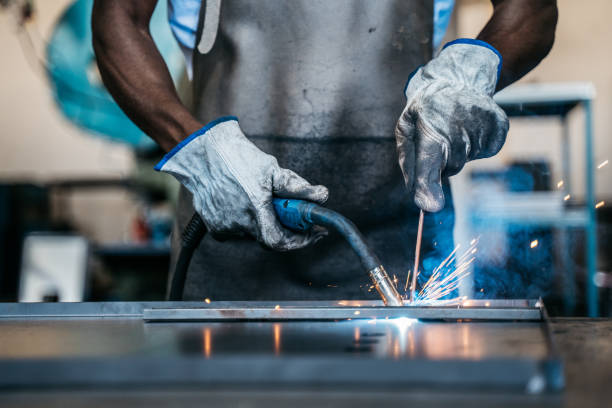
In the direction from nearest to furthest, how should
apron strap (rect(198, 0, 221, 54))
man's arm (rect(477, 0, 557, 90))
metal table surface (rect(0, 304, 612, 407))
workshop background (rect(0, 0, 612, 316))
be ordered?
metal table surface (rect(0, 304, 612, 407)) → man's arm (rect(477, 0, 557, 90)) → apron strap (rect(198, 0, 221, 54)) → workshop background (rect(0, 0, 612, 316))

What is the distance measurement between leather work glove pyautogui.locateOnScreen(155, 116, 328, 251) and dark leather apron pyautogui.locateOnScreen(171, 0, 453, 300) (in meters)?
0.19

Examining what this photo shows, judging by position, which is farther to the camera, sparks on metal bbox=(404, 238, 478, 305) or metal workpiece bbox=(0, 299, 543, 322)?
sparks on metal bbox=(404, 238, 478, 305)

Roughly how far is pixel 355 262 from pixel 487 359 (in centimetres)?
71

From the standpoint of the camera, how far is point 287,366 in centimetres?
44

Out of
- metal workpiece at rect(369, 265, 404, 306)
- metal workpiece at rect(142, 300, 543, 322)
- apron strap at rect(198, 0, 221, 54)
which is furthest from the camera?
apron strap at rect(198, 0, 221, 54)

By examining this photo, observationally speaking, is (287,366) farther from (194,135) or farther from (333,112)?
(333,112)

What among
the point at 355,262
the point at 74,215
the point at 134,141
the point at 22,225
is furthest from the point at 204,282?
the point at 74,215

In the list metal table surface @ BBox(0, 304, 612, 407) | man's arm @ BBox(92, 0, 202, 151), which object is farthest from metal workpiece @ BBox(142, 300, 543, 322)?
man's arm @ BBox(92, 0, 202, 151)

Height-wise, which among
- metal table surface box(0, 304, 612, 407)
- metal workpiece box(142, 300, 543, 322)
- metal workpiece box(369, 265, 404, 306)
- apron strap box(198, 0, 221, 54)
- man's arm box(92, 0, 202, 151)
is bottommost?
metal table surface box(0, 304, 612, 407)

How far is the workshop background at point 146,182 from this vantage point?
171 cm

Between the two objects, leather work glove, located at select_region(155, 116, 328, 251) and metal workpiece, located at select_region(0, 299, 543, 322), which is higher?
leather work glove, located at select_region(155, 116, 328, 251)

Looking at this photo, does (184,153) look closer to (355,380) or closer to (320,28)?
(320,28)

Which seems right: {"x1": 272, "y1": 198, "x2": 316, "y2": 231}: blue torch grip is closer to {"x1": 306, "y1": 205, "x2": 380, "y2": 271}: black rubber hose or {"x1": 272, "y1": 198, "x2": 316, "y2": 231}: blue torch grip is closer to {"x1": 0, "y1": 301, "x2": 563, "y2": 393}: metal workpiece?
{"x1": 306, "y1": 205, "x2": 380, "y2": 271}: black rubber hose

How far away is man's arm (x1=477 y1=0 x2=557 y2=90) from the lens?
3.40ft
